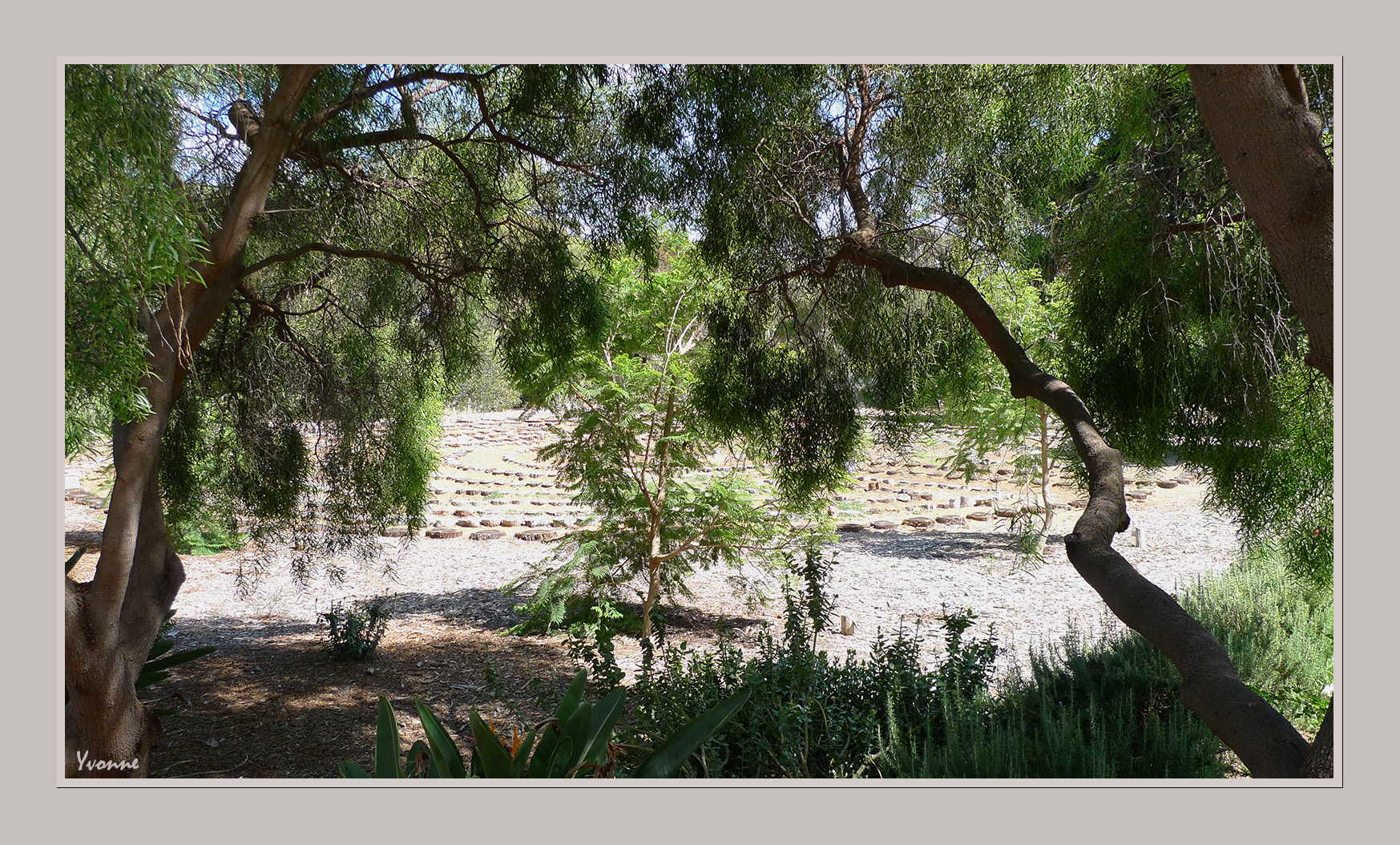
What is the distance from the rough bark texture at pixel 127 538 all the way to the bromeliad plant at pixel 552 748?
824mm

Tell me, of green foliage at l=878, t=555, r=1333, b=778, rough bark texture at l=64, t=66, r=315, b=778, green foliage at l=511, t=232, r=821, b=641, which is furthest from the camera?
green foliage at l=511, t=232, r=821, b=641

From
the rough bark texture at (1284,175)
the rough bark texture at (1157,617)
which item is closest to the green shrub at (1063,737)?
the rough bark texture at (1157,617)

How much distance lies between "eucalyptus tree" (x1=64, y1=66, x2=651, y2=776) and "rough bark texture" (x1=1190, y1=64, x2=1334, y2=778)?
2043 millimetres

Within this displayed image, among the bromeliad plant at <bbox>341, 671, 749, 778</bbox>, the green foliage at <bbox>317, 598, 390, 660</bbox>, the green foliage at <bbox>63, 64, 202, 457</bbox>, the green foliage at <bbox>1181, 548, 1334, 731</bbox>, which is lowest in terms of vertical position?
the green foliage at <bbox>317, 598, 390, 660</bbox>

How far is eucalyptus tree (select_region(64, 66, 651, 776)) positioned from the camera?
5.27ft

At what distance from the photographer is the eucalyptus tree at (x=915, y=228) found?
289cm

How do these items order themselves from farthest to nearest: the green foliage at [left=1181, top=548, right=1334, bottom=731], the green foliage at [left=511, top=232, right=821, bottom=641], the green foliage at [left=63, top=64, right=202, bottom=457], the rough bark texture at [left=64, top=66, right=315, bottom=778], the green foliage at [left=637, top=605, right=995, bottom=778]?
the green foliage at [left=511, top=232, right=821, bottom=641], the green foliage at [left=1181, top=548, right=1334, bottom=731], the green foliage at [left=637, top=605, right=995, bottom=778], the rough bark texture at [left=64, top=66, right=315, bottom=778], the green foliage at [left=63, top=64, right=202, bottom=457]

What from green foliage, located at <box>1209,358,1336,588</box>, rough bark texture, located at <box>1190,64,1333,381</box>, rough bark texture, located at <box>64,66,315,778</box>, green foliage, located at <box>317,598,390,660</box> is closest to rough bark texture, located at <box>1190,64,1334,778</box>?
rough bark texture, located at <box>1190,64,1333,381</box>

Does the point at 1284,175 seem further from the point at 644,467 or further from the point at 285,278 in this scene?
the point at 285,278

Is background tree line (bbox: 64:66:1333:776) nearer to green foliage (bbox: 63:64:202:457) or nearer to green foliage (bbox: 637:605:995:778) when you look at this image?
green foliage (bbox: 63:64:202:457)

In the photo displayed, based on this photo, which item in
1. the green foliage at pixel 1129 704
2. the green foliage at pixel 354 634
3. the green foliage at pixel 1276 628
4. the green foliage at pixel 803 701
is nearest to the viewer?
the green foliage at pixel 1129 704

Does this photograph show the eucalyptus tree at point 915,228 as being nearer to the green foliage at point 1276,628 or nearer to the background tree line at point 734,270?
the background tree line at point 734,270
